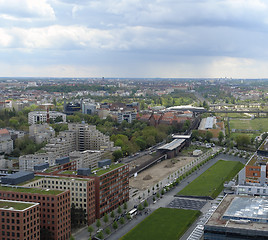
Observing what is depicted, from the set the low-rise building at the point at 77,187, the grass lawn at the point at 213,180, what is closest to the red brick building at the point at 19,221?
the low-rise building at the point at 77,187

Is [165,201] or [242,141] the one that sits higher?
[242,141]

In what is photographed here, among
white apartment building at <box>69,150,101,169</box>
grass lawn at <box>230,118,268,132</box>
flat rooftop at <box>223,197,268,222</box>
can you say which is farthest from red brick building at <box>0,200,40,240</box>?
grass lawn at <box>230,118,268,132</box>

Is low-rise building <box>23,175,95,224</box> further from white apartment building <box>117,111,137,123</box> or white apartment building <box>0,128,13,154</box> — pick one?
white apartment building <box>117,111,137,123</box>

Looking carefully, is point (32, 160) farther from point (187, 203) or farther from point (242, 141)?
point (242, 141)

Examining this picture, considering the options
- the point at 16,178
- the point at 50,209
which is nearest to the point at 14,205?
the point at 50,209

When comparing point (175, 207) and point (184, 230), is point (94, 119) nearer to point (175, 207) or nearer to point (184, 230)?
point (175, 207)

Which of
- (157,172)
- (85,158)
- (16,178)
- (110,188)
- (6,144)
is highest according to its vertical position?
(16,178)

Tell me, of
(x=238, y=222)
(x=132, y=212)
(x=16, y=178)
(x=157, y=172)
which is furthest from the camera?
(x=157, y=172)

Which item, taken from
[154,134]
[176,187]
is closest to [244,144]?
[154,134]
